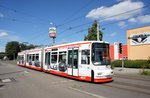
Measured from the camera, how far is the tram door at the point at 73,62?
51.2ft

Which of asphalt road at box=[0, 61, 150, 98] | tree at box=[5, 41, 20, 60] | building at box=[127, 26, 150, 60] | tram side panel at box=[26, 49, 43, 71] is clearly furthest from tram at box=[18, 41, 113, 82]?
tree at box=[5, 41, 20, 60]

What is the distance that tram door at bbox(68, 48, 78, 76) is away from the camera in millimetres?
15602

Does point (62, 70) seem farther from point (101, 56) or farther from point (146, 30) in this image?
point (146, 30)

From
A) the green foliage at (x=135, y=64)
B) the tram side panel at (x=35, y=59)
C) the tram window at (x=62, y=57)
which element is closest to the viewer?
the tram window at (x=62, y=57)

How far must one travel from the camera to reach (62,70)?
17984mm

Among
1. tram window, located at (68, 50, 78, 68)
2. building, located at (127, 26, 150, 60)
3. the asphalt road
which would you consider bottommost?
the asphalt road

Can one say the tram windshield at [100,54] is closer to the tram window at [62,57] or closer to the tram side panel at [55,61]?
the tram side panel at [55,61]

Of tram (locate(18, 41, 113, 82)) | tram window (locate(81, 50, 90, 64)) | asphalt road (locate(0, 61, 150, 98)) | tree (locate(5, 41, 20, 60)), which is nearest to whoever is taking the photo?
asphalt road (locate(0, 61, 150, 98))

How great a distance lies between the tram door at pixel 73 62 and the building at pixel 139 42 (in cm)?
2302

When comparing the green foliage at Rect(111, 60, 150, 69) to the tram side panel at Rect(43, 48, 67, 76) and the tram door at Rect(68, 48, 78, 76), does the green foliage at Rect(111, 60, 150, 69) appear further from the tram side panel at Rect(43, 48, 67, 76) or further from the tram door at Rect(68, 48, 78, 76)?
the tram door at Rect(68, 48, 78, 76)

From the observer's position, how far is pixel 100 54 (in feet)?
46.4

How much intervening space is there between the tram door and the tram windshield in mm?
2065

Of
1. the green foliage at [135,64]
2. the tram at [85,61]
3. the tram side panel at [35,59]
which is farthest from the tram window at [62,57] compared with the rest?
the green foliage at [135,64]

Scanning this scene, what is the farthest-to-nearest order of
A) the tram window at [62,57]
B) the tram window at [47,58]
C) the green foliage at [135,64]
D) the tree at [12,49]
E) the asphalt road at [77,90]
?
the tree at [12,49], the green foliage at [135,64], the tram window at [47,58], the tram window at [62,57], the asphalt road at [77,90]
